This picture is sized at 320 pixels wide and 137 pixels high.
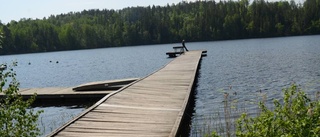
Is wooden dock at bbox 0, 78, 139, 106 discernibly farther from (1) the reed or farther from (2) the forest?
(2) the forest

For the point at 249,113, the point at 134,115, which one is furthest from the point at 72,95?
the point at 134,115

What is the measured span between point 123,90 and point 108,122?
558cm

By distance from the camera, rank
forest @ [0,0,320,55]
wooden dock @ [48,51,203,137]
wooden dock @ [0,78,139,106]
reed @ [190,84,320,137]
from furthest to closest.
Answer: forest @ [0,0,320,55] < wooden dock @ [0,78,139,106] < wooden dock @ [48,51,203,137] < reed @ [190,84,320,137]

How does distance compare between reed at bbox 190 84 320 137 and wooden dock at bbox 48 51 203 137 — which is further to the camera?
wooden dock at bbox 48 51 203 137

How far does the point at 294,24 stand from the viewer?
135m

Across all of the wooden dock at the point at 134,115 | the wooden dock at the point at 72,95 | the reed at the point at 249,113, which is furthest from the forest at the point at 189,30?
the wooden dock at the point at 134,115

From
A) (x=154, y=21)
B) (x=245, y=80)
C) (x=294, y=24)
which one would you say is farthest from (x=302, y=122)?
(x=154, y=21)

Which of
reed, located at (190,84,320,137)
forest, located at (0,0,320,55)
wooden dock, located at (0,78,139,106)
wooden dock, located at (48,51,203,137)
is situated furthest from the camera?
forest, located at (0,0,320,55)

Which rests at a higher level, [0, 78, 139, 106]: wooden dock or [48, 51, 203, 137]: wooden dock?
[48, 51, 203, 137]: wooden dock

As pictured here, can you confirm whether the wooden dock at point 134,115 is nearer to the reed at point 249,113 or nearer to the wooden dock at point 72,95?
the reed at point 249,113

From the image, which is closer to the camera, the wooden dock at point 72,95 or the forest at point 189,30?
the wooden dock at point 72,95

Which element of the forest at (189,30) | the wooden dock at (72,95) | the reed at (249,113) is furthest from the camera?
the forest at (189,30)

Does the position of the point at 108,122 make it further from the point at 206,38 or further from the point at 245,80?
the point at 206,38

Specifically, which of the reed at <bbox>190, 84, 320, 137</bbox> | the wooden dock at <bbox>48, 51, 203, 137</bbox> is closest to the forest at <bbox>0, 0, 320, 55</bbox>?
the reed at <bbox>190, 84, 320, 137</bbox>
